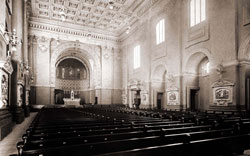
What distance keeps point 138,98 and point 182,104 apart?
5.76 metres

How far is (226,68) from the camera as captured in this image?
10.6 m

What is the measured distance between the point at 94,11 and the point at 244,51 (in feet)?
52.4

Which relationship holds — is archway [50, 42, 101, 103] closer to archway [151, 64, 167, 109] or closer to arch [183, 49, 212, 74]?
archway [151, 64, 167, 109]

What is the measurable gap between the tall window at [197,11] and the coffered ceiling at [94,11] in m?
4.85

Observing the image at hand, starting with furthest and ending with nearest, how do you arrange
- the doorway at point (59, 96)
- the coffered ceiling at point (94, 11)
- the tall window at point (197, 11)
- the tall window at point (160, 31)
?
the doorway at point (59, 96)
the coffered ceiling at point (94, 11)
the tall window at point (160, 31)
the tall window at point (197, 11)

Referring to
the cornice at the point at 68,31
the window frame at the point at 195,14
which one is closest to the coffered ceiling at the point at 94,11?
the cornice at the point at 68,31

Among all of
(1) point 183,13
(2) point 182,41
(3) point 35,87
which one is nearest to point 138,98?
(2) point 182,41

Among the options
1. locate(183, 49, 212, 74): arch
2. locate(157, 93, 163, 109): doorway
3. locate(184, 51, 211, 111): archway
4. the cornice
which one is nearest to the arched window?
locate(184, 51, 211, 111): archway

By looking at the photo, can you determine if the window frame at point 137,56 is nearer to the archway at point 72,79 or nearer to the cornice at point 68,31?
the cornice at point 68,31

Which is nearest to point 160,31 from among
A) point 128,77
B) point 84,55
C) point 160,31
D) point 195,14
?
point 160,31

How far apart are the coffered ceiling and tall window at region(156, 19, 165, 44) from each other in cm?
228

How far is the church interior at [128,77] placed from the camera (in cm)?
311

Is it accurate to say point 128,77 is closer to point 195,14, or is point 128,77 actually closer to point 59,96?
point 59,96

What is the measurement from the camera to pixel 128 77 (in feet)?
81.8
